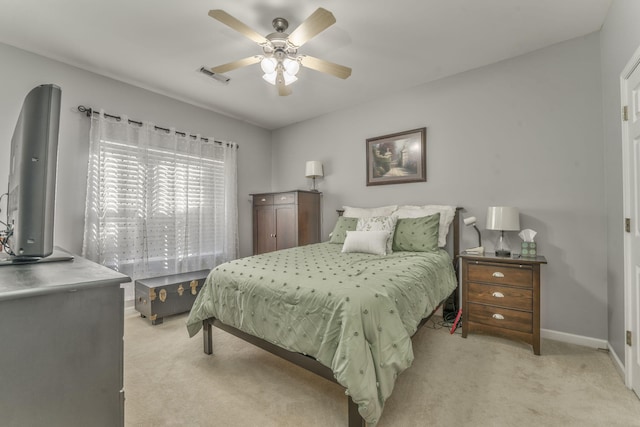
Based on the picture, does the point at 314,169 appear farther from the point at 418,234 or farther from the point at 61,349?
the point at 61,349

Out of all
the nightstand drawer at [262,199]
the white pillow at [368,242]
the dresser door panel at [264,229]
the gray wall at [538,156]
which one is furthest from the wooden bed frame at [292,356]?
the nightstand drawer at [262,199]

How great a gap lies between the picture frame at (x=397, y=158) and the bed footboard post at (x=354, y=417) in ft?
8.37

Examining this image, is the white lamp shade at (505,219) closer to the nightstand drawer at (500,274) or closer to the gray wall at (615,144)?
the nightstand drawer at (500,274)

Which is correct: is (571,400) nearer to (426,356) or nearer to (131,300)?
(426,356)

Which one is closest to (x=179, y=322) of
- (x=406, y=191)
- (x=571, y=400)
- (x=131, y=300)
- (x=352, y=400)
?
(x=131, y=300)

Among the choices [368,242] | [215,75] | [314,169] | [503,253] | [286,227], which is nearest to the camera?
[503,253]

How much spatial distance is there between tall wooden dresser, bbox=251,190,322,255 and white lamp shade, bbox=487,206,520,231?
7.37ft

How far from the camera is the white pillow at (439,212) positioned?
2936 millimetres

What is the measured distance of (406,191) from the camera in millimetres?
3418

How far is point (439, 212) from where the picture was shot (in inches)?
118

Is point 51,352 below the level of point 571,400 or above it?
above

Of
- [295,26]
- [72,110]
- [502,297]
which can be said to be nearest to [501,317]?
[502,297]

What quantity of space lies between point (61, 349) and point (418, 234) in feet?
8.74

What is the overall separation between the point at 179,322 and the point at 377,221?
2.35m
